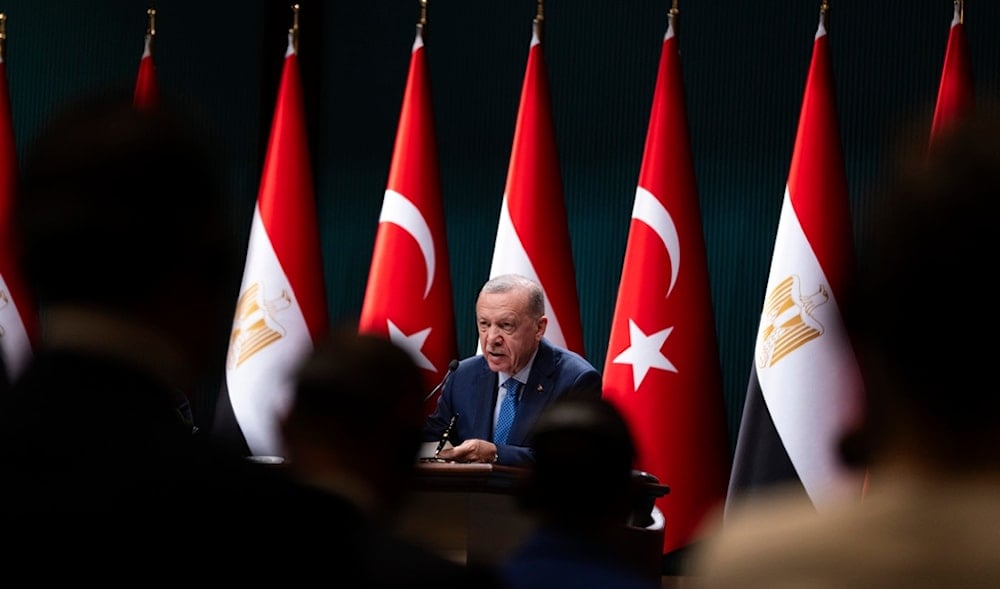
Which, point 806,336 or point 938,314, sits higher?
point 806,336

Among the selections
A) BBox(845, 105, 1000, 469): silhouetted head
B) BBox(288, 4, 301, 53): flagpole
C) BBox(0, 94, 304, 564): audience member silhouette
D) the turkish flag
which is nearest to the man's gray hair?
BBox(288, 4, 301, 53): flagpole

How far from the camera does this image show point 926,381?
0.79m

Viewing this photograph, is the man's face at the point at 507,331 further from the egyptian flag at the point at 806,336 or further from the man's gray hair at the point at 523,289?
the egyptian flag at the point at 806,336

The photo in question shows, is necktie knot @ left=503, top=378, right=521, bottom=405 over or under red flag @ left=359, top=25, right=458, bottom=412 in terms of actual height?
under

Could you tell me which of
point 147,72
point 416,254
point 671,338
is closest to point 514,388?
point 671,338

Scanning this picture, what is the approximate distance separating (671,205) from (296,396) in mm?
4897

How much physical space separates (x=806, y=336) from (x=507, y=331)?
130 centimetres

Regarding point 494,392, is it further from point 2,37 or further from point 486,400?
point 2,37

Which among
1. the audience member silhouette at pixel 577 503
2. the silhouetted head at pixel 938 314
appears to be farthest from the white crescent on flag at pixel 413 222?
the silhouetted head at pixel 938 314

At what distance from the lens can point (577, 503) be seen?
1598mm

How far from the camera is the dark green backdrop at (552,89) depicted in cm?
675

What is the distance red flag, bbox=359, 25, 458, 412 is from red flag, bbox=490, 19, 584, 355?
1.09 ft

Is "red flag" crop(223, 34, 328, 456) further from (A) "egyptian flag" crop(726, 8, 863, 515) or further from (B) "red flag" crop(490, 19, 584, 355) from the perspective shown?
(A) "egyptian flag" crop(726, 8, 863, 515)

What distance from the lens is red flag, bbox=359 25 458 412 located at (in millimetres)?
6449
